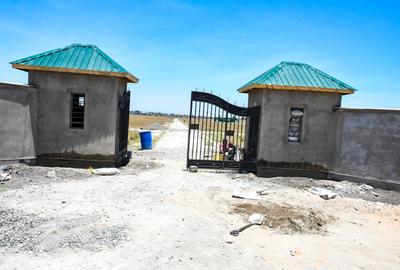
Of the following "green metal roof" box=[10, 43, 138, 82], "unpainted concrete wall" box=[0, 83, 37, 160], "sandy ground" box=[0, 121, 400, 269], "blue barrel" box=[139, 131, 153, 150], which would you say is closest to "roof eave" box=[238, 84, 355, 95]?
"sandy ground" box=[0, 121, 400, 269]

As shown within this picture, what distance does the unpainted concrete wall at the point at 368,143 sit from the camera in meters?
11.8

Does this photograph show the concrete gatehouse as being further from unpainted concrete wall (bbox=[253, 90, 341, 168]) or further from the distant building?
the distant building

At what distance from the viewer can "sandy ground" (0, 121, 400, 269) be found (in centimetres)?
546

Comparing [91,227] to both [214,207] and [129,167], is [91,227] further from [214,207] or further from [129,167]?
[129,167]

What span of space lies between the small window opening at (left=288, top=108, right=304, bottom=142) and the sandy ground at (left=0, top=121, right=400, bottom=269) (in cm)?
266

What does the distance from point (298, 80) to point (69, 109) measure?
8811 millimetres

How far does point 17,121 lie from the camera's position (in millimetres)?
11641

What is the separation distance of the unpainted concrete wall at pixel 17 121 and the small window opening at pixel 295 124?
31.9 ft

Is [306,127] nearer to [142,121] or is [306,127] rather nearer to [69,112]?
[69,112]

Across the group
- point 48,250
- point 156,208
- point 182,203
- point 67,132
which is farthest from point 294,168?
point 48,250

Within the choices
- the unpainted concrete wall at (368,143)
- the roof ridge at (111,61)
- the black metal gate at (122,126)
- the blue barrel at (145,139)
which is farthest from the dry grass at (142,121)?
the unpainted concrete wall at (368,143)

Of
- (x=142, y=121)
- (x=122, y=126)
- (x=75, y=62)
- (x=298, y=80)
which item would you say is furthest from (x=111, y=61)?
(x=142, y=121)

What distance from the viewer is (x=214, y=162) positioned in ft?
45.4

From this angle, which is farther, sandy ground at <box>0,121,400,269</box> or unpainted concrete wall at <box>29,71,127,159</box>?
unpainted concrete wall at <box>29,71,127,159</box>
